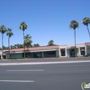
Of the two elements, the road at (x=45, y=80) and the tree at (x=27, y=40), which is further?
the tree at (x=27, y=40)

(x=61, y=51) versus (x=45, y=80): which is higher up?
(x=61, y=51)

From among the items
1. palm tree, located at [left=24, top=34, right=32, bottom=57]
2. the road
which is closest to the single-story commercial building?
palm tree, located at [left=24, top=34, right=32, bottom=57]

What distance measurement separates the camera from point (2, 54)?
232ft

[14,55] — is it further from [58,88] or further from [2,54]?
[58,88]

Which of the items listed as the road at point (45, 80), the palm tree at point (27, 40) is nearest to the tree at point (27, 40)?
the palm tree at point (27, 40)

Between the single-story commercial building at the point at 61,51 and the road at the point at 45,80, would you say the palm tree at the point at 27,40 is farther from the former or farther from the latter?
the road at the point at 45,80

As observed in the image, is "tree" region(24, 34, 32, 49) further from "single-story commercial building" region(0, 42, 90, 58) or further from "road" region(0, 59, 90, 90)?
"road" region(0, 59, 90, 90)

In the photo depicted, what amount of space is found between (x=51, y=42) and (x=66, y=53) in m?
48.3

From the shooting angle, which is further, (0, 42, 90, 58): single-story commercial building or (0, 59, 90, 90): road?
(0, 42, 90, 58): single-story commercial building

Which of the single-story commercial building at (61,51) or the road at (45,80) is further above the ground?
the single-story commercial building at (61,51)

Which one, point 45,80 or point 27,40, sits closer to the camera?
point 45,80

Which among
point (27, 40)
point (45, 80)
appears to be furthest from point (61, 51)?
point (45, 80)

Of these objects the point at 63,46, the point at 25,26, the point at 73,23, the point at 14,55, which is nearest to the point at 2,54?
the point at 14,55

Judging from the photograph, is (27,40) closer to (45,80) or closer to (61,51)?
(61,51)
